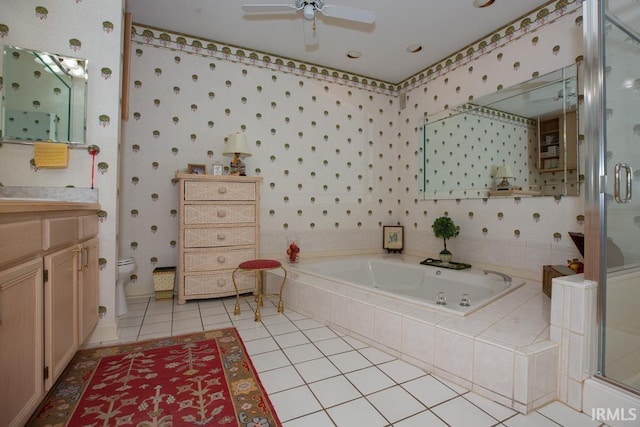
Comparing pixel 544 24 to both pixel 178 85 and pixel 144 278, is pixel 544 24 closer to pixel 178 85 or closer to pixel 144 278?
pixel 178 85

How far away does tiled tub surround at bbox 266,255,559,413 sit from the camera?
145 centimetres

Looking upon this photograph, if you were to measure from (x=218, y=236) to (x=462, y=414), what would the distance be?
2.39m

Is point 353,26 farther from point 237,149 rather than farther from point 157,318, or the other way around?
point 157,318

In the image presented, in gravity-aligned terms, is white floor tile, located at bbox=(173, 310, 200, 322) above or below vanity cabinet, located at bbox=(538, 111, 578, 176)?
below

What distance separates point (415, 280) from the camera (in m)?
3.20

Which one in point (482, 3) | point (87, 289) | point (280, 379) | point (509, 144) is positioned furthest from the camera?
point (509, 144)

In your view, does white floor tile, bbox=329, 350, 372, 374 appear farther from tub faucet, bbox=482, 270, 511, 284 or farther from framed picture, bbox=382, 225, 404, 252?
framed picture, bbox=382, 225, 404, 252

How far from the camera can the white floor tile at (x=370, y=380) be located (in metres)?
1.60

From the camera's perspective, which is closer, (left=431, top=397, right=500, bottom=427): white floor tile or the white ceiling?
(left=431, top=397, right=500, bottom=427): white floor tile

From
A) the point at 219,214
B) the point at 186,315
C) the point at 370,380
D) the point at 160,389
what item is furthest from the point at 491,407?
the point at 219,214

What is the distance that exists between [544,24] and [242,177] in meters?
3.05

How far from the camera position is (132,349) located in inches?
79.2

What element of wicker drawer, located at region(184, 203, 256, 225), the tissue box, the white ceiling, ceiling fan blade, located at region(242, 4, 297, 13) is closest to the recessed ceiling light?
the white ceiling

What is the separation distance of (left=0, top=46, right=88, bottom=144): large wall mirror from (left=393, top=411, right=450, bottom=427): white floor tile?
2.57 m
